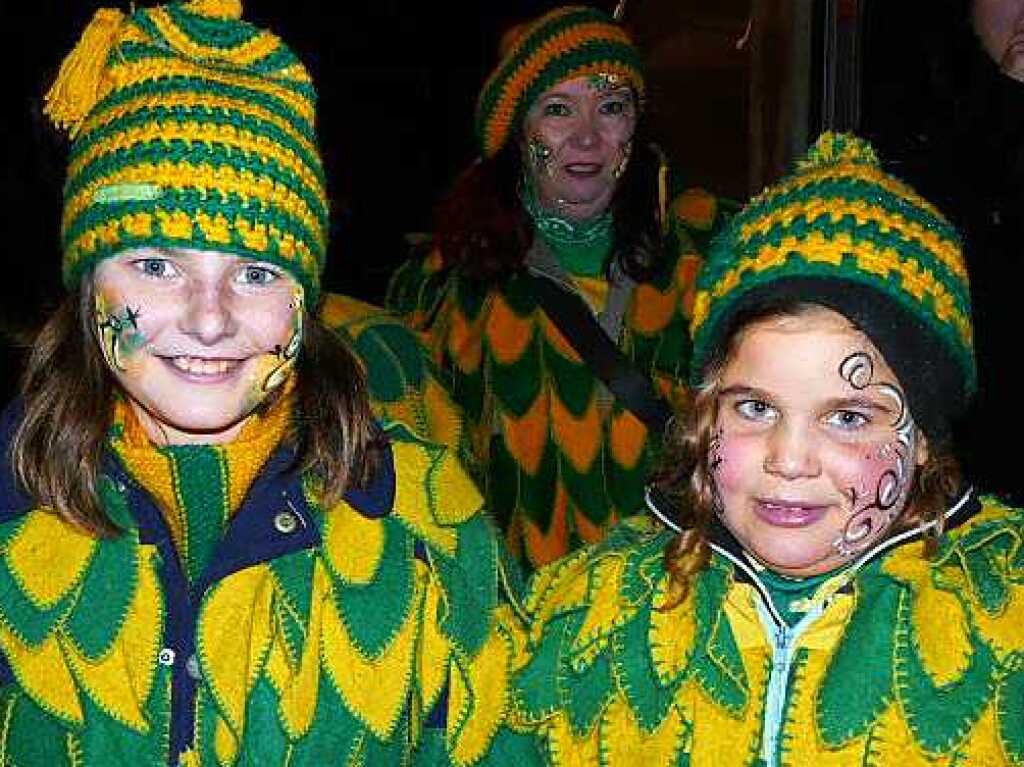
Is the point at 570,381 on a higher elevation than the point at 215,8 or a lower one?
lower

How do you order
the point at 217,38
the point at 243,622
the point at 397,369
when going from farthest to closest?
the point at 397,369
the point at 217,38
the point at 243,622

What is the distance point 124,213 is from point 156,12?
35cm

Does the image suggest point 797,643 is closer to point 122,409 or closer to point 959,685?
point 959,685

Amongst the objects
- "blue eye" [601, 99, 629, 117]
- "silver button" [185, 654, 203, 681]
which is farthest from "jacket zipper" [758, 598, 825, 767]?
"blue eye" [601, 99, 629, 117]

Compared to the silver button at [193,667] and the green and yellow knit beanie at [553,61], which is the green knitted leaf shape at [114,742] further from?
the green and yellow knit beanie at [553,61]

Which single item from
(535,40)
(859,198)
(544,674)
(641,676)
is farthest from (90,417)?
(535,40)

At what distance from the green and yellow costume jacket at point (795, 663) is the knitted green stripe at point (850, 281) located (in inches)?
8.9

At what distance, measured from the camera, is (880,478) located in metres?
2.11

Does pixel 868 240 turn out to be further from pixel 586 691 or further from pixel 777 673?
pixel 586 691

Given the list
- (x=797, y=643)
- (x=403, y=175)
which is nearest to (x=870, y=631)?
(x=797, y=643)

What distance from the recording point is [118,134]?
7.04 ft

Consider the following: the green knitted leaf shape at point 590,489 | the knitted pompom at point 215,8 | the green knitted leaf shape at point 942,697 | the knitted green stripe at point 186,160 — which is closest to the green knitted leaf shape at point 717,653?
the green knitted leaf shape at point 942,697

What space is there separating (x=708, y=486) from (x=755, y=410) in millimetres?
172

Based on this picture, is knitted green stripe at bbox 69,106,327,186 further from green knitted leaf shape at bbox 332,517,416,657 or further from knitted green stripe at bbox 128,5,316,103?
green knitted leaf shape at bbox 332,517,416,657
